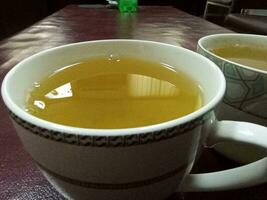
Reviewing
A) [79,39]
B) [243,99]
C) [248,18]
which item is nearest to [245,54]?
[243,99]

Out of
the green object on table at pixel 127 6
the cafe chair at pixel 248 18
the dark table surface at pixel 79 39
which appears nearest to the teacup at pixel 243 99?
the dark table surface at pixel 79 39

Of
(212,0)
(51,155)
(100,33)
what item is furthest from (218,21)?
(51,155)

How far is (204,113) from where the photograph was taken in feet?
0.67

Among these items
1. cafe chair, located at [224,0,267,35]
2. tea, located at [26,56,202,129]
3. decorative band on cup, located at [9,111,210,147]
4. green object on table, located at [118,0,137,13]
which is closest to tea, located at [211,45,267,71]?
Answer: tea, located at [26,56,202,129]

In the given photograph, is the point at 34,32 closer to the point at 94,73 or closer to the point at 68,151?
the point at 94,73

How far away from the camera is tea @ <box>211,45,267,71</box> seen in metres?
0.39

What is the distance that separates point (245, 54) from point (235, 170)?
0.21 m

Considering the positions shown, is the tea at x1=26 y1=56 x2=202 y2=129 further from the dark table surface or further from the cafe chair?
the cafe chair

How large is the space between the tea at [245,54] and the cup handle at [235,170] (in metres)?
0.18

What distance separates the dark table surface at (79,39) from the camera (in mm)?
296

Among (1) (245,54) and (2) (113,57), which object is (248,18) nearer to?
(1) (245,54)

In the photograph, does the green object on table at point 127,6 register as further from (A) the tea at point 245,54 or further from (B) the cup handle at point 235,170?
(B) the cup handle at point 235,170

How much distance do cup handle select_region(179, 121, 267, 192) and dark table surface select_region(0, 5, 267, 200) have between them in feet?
0.13

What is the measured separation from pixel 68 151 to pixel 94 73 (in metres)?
0.19
